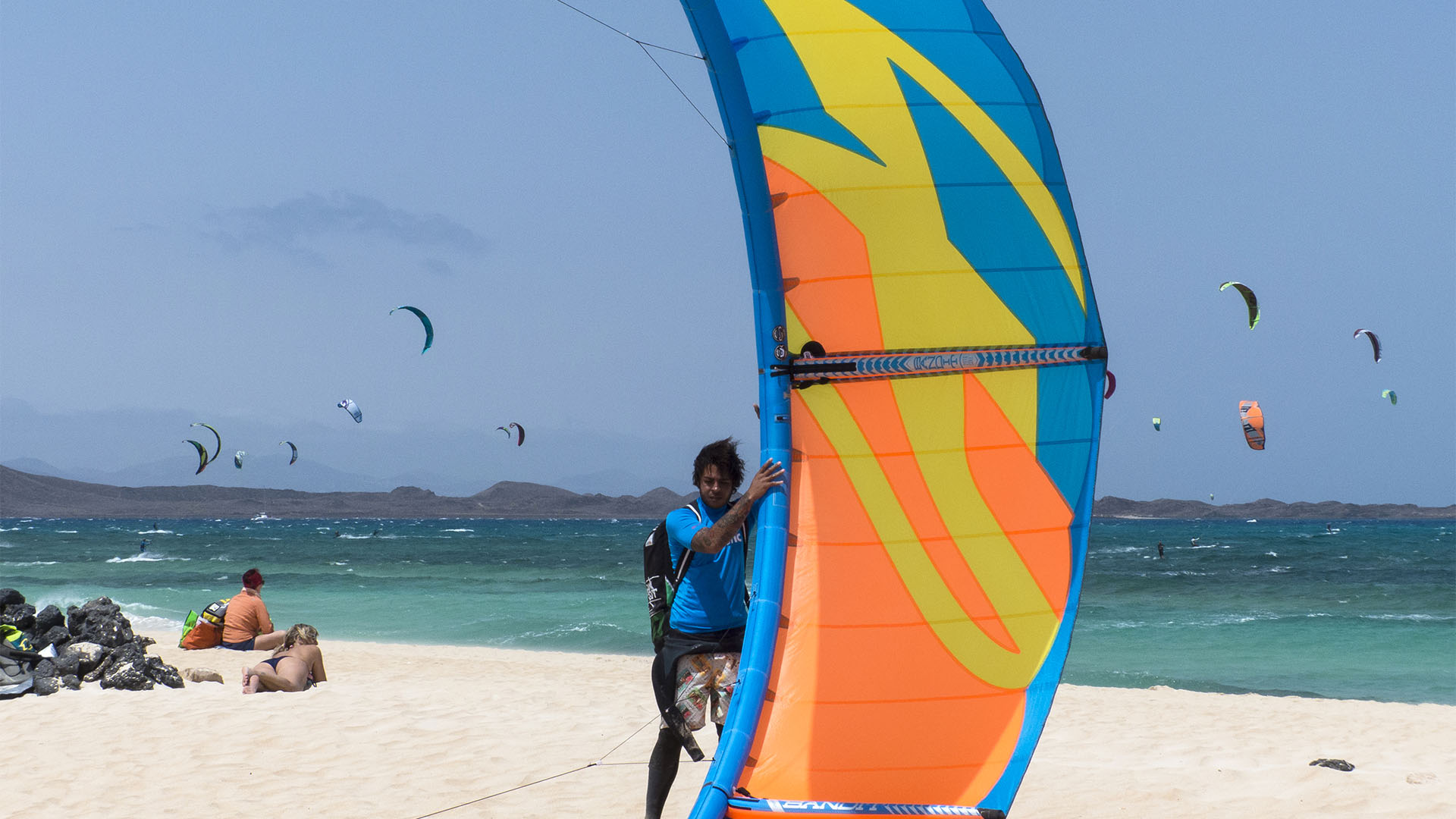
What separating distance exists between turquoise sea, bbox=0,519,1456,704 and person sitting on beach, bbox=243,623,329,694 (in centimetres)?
661

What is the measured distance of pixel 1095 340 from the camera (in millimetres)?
2904

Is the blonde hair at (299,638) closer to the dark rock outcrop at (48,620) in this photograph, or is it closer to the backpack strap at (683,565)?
the dark rock outcrop at (48,620)

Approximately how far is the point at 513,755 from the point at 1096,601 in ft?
64.0

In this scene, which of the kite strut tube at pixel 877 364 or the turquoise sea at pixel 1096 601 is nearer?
the kite strut tube at pixel 877 364

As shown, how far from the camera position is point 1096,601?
23.3 metres

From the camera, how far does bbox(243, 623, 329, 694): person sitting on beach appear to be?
7949 millimetres

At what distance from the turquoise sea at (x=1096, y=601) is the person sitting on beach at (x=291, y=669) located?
6.61 metres

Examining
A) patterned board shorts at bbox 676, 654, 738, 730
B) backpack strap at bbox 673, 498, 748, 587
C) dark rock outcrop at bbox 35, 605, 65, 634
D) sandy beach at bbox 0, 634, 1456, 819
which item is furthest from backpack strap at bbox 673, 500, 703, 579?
dark rock outcrop at bbox 35, 605, 65, 634

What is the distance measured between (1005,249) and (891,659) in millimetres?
1071

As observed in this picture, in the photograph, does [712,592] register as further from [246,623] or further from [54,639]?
[246,623]

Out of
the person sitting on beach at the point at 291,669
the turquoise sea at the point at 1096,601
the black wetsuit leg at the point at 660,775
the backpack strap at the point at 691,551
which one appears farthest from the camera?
the turquoise sea at the point at 1096,601

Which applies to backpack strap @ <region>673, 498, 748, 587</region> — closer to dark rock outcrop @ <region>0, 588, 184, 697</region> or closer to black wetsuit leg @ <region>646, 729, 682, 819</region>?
Answer: black wetsuit leg @ <region>646, 729, 682, 819</region>

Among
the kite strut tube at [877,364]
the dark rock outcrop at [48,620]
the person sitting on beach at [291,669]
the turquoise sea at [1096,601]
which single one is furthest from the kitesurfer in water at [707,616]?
the turquoise sea at [1096,601]

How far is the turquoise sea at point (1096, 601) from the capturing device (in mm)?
13945
